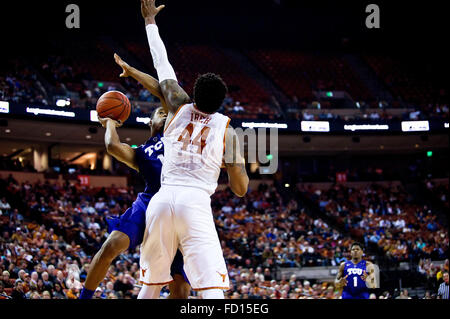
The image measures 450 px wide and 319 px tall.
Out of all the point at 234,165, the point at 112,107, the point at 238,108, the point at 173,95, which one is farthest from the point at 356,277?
the point at 238,108

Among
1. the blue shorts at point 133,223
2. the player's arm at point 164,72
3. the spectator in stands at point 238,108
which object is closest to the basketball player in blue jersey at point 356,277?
the blue shorts at point 133,223

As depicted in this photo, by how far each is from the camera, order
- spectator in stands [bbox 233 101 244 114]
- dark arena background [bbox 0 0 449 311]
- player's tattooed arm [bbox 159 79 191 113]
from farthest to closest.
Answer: spectator in stands [bbox 233 101 244 114] < dark arena background [bbox 0 0 449 311] < player's tattooed arm [bbox 159 79 191 113]

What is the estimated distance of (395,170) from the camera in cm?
3086

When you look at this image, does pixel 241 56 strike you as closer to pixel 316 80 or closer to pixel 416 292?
pixel 316 80

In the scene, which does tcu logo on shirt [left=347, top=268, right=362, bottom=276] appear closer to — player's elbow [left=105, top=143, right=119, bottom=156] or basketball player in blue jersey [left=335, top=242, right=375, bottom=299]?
basketball player in blue jersey [left=335, top=242, right=375, bottom=299]

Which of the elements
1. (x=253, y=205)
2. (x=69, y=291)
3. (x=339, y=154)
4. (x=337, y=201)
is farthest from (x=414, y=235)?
(x=69, y=291)

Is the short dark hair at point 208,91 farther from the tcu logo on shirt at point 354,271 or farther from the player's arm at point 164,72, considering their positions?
the tcu logo on shirt at point 354,271

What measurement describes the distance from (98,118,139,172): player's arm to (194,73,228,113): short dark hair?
2.52 feet

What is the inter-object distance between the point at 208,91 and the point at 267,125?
805 inches

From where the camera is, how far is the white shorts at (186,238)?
147 inches

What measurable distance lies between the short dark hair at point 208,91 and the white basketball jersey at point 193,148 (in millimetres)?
66

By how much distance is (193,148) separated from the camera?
3.92 m

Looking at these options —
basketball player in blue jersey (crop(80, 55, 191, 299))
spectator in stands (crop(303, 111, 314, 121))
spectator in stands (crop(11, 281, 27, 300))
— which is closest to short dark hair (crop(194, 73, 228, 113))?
basketball player in blue jersey (crop(80, 55, 191, 299))

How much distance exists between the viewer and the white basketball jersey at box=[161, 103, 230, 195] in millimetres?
3910
